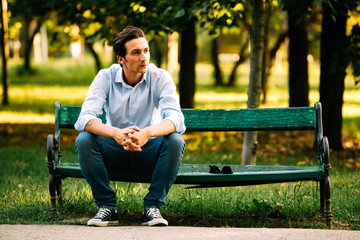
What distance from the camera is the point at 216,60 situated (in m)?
24.9

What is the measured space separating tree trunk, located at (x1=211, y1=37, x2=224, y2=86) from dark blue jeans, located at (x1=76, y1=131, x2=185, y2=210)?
66.5ft

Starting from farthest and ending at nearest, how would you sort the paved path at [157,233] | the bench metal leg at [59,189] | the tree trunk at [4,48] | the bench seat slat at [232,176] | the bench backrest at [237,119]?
the tree trunk at [4,48] < the bench backrest at [237,119] < the bench metal leg at [59,189] < the bench seat slat at [232,176] < the paved path at [157,233]

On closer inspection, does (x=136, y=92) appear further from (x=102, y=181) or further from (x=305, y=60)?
(x=305, y=60)

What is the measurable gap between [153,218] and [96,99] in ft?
3.60

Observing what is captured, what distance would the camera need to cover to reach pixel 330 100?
882cm

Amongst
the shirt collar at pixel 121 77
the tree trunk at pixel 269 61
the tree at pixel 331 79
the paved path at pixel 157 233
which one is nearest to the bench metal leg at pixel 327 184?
the paved path at pixel 157 233

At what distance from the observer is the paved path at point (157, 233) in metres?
3.84

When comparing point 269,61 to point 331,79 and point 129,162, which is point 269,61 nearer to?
point 331,79

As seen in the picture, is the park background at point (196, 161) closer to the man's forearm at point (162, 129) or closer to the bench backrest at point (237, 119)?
the bench backrest at point (237, 119)

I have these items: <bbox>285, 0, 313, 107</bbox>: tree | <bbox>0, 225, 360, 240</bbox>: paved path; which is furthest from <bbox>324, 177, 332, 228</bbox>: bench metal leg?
<bbox>285, 0, 313, 107</bbox>: tree

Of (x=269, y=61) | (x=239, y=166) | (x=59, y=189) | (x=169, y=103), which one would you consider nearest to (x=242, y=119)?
(x=239, y=166)

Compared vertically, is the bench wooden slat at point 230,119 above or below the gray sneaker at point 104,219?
above

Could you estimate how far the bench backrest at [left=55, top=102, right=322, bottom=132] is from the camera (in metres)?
5.05

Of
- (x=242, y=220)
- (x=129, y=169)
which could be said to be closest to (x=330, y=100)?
(x=242, y=220)
